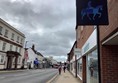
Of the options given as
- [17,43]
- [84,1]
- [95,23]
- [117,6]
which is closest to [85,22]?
[95,23]

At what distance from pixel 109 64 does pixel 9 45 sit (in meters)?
36.4

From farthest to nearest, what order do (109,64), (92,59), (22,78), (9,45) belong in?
(9,45) < (22,78) < (92,59) < (109,64)

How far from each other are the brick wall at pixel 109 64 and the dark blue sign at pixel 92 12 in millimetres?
2746

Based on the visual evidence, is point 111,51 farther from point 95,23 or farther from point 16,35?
point 16,35

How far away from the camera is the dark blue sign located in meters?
4.43

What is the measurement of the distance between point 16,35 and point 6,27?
6282 millimetres

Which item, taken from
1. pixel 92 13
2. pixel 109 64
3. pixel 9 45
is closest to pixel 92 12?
pixel 92 13

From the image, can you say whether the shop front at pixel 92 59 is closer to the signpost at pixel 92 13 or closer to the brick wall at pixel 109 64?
the brick wall at pixel 109 64

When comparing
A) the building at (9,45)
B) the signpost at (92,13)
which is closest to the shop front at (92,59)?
the signpost at (92,13)

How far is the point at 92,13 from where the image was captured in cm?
445

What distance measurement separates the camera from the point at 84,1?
454cm

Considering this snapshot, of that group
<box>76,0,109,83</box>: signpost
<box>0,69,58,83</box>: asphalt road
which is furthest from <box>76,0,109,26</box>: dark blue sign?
<box>0,69,58,83</box>: asphalt road

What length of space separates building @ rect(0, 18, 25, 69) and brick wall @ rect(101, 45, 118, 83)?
1279 inches

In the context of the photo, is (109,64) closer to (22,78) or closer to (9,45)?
(22,78)
